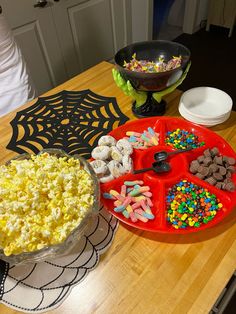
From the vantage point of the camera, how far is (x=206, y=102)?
1002 millimetres

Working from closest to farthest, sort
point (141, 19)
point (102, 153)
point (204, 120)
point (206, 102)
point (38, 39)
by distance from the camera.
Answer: point (102, 153), point (204, 120), point (206, 102), point (38, 39), point (141, 19)

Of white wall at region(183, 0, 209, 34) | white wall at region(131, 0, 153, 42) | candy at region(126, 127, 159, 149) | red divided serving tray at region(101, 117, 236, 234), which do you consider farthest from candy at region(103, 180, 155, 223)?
white wall at region(183, 0, 209, 34)

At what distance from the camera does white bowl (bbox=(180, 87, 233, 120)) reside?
95 centimetres

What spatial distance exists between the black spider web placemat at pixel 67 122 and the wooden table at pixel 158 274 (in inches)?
14.7

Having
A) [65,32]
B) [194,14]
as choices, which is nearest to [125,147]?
[65,32]

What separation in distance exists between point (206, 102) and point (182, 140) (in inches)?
9.9

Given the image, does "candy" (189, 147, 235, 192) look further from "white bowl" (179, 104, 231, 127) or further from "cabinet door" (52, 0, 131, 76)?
"cabinet door" (52, 0, 131, 76)

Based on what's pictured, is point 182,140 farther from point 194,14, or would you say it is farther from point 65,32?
point 194,14

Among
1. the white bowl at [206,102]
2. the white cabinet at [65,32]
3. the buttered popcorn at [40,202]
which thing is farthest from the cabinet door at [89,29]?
the buttered popcorn at [40,202]

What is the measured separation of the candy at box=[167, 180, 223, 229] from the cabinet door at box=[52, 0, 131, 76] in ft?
5.91

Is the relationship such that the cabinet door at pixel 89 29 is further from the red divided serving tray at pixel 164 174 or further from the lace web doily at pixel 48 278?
the lace web doily at pixel 48 278

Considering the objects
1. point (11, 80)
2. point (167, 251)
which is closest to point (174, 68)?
point (167, 251)

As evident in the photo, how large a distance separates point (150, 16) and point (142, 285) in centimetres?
269

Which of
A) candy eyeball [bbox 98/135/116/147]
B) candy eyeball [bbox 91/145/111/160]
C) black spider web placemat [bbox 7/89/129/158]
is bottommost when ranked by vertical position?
black spider web placemat [bbox 7/89/129/158]
